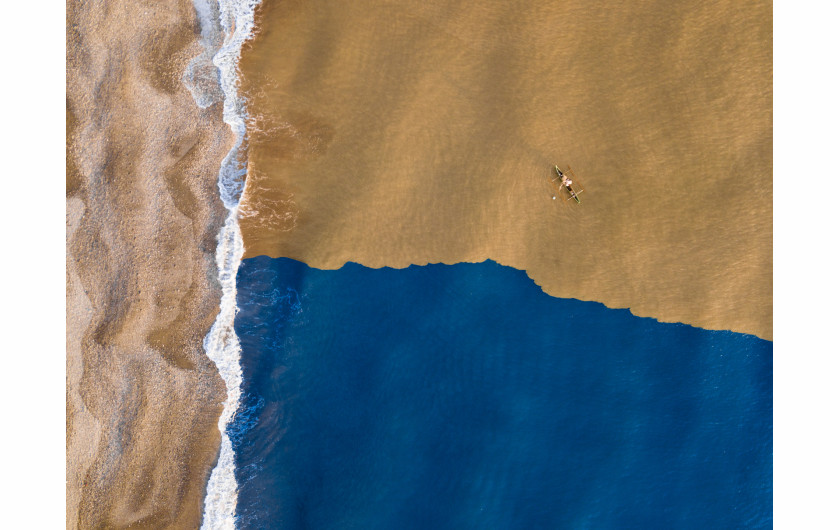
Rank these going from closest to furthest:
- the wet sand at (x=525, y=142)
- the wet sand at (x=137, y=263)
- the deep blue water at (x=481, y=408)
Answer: the wet sand at (x=137, y=263)
the wet sand at (x=525, y=142)
the deep blue water at (x=481, y=408)

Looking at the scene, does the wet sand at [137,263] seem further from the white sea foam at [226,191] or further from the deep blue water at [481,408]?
the deep blue water at [481,408]

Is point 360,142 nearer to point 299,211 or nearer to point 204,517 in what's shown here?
point 299,211

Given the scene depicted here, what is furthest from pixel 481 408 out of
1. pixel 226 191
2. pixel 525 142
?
pixel 226 191

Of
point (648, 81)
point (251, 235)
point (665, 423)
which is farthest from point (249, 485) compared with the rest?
point (648, 81)

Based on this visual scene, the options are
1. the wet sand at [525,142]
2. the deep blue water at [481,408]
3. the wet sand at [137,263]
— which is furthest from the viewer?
the deep blue water at [481,408]

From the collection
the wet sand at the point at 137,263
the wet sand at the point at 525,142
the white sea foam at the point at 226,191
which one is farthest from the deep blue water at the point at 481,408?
the wet sand at the point at 137,263

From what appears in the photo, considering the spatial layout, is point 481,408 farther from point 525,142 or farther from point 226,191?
point 226,191

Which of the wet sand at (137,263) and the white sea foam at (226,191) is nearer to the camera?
the wet sand at (137,263)
